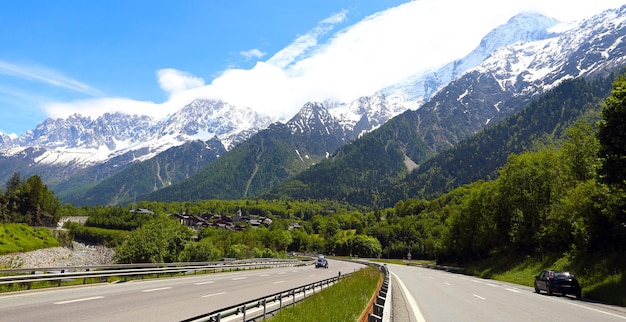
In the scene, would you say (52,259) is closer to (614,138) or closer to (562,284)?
(562,284)

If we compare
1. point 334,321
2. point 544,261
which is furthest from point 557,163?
point 334,321

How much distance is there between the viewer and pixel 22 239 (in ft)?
356

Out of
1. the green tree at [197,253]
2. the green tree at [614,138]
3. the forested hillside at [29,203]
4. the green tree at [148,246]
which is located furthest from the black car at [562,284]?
the forested hillside at [29,203]

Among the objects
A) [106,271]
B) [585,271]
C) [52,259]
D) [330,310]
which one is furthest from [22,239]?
[585,271]

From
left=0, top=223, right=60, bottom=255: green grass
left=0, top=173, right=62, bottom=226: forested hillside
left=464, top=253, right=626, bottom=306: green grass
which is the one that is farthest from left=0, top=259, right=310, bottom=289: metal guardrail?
left=0, top=173, right=62, bottom=226: forested hillside

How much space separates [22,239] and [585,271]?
118704 mm

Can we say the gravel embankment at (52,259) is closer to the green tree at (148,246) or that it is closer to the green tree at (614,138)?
the green tree at (148,246)

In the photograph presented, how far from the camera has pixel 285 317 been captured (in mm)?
13898

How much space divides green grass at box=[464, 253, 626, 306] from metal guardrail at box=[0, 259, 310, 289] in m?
28.5

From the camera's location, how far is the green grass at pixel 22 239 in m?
98.3

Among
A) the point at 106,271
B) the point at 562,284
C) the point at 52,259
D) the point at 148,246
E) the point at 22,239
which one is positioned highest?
the point at 22,239

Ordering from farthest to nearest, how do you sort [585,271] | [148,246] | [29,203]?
[29,203]
[148,246]
[585,271]

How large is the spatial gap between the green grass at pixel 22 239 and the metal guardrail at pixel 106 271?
66705mm

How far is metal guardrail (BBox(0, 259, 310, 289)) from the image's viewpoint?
21.9 metres
